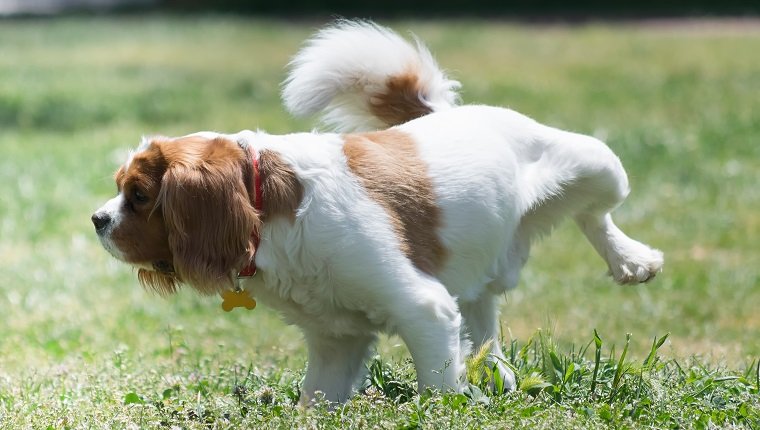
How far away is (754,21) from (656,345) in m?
19.7

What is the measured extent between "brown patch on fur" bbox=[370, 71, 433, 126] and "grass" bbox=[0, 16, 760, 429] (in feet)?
3.88

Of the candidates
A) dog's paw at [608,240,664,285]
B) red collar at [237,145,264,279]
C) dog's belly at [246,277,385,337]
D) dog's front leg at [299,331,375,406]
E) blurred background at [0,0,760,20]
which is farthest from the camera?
blurred background at [0,0,760,20]

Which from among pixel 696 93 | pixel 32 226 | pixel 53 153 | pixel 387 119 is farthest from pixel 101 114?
pixel 387 119

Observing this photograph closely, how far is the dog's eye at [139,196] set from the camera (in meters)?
4.41

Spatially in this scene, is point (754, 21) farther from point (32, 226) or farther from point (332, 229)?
point (332, 229)

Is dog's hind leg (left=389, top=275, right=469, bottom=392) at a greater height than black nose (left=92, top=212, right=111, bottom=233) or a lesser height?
lesser

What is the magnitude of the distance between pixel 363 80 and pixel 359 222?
131 cm

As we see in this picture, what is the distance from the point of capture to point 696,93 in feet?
52.3

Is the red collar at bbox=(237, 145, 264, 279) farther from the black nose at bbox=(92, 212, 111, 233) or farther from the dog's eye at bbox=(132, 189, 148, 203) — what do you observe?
the black nose at bbox=(92, 212, 111, 233)

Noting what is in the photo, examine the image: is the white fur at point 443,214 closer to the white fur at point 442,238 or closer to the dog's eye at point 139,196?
the white fur at point 442,238

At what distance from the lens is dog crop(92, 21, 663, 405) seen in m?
4.40

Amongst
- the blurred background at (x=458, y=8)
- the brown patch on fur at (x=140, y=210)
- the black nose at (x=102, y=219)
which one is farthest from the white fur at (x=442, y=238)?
the blurred background at (x=458, y=8)

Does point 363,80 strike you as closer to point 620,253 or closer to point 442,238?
point 442,238

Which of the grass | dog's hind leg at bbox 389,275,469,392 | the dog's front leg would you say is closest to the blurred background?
the grass
